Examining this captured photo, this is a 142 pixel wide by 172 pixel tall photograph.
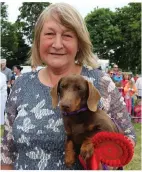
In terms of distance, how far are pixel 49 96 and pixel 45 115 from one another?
12 centimetres

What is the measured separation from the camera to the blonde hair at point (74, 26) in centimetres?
215

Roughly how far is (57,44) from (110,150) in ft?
2.09

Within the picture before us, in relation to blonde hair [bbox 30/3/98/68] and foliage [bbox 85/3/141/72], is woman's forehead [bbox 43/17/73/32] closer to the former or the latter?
blonde hair [bbox 30/3/98/68]

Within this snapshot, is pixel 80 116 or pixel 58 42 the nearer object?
pixel 80 116

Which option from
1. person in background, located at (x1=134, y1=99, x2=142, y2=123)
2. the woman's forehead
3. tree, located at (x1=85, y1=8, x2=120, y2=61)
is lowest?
person in background, located at (x1=134, y1=99, x2=142, y2=123)

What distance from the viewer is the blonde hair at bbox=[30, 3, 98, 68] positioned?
2.15m

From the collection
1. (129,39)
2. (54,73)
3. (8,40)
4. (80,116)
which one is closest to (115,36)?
(129,39)

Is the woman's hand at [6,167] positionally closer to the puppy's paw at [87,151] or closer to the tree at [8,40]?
the puppy's paw at [87,151]

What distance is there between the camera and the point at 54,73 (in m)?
2.30

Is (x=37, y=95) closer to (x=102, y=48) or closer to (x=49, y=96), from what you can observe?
(x=49, y=96)

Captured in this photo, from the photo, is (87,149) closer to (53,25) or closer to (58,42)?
(58,42)

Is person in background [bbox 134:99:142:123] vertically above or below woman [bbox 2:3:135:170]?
below

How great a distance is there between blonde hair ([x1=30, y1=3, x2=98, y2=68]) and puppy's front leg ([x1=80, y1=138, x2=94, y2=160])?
0.54 metres

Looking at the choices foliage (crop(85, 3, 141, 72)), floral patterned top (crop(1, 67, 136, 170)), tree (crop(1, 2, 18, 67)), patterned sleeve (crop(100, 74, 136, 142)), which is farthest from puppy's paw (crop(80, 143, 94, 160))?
foliage (crop(85, 3, 141, 72))
